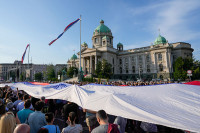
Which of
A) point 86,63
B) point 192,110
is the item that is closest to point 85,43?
point 86,63

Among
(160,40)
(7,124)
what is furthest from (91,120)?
(160,40)

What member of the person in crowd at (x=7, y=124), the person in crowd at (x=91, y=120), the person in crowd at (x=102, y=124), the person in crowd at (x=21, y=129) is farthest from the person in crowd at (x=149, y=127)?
the person in crowd at (x=7, y=124)

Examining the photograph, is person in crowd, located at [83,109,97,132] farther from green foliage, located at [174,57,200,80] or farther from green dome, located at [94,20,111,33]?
green dome, located at [94,20,111,33]

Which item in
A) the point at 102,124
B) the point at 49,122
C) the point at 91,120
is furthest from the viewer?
the point at 91,120

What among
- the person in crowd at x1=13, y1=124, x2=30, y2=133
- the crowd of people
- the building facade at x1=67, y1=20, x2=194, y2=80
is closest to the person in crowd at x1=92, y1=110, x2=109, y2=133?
the crowd of people

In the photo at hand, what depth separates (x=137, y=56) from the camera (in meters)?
60.6

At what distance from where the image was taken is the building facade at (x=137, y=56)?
167ft

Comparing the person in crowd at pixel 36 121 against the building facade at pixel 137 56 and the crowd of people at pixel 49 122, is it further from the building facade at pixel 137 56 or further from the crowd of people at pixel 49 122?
the building facade at pixel 137 56

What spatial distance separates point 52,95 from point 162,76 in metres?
53.1

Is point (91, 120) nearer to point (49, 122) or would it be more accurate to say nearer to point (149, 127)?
point (49, 122)

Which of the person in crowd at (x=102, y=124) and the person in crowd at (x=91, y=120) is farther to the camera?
the person in crowd at (x=91, y=120)

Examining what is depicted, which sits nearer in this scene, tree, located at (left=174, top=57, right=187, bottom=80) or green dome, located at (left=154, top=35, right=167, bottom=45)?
tree, located at (left=174, top=57, right=187, bottom=80)

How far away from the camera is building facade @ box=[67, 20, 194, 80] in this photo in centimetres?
5100

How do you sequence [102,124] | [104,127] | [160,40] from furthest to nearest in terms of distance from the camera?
[160,40], [102,124], [104,127]
